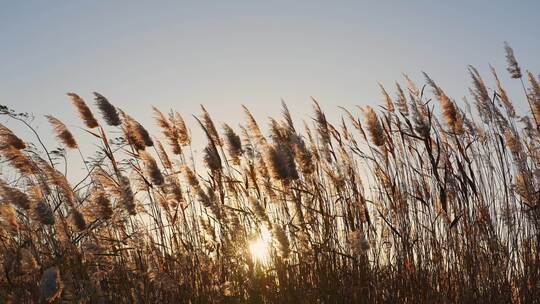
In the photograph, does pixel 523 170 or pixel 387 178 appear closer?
pixel 387 178

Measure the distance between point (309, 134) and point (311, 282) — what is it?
131cm

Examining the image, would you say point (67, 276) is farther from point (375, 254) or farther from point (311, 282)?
point (375, 254)

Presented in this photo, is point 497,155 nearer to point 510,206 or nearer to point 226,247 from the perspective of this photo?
point 510,206

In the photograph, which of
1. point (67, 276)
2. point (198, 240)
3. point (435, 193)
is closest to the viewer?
point (67, 276)

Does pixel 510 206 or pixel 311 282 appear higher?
pixel 510 206

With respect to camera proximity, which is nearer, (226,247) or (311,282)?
(311,282)

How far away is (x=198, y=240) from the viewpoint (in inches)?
205

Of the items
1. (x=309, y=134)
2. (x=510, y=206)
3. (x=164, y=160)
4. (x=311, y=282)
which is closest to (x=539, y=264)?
(x=510, y=206)

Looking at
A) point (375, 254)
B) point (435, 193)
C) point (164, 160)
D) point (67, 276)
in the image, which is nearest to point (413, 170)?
point (435, 193)

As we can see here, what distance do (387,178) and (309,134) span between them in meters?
0.86

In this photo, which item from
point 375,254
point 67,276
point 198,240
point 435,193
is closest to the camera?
point 67,276

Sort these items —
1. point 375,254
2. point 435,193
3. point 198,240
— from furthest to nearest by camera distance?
point 198,240 → point 435,193 → point 375,254

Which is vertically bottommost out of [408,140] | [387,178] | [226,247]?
[226,247]

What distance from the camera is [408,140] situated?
5016mm
